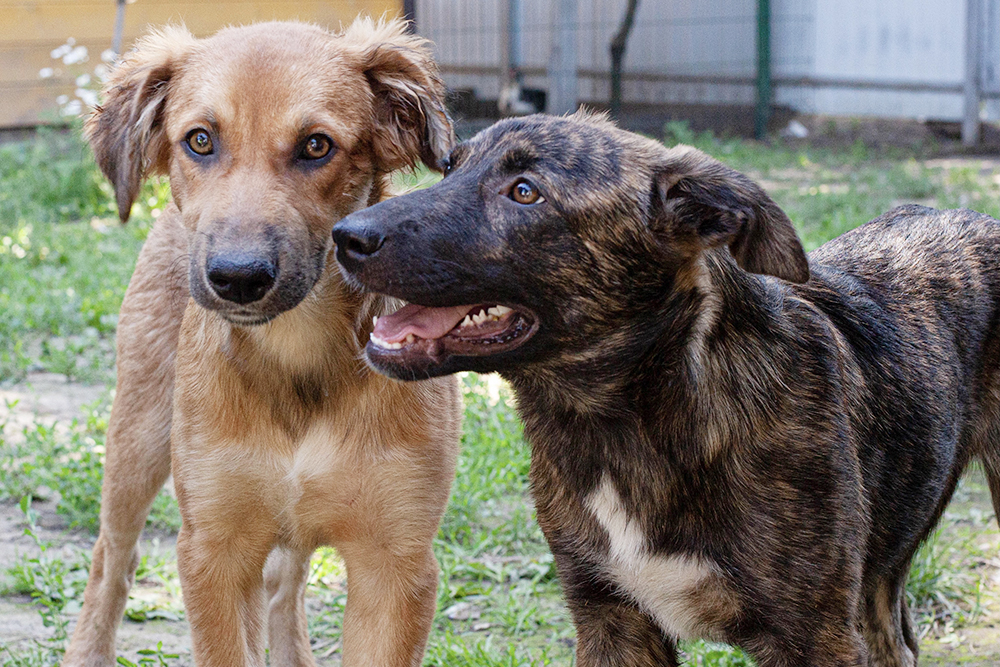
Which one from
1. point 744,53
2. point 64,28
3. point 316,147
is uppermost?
point 64,28

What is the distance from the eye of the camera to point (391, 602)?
3.02 m

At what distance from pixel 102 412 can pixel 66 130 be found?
26.4ft

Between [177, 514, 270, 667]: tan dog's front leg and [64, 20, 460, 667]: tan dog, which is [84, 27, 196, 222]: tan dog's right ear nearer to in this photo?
[64, 20, 460, 667]: tan dog

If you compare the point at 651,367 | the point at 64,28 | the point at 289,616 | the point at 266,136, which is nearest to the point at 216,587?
the point at 289,616

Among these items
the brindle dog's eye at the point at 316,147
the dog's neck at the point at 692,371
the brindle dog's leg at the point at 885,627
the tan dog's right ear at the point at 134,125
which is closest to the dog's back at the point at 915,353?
the brindle dog's leg at the point at 885,627

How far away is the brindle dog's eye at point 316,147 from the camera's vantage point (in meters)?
3.00

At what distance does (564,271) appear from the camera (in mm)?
2627

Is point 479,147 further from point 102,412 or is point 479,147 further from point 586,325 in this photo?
point 102,412

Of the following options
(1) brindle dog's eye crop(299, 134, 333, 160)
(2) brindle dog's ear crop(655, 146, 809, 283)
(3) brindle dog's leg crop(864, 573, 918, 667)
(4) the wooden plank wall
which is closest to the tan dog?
(1) brindle dog's eye crop(299, 134, 333, 160)

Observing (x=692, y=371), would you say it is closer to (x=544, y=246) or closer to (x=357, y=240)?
(x=544, y=246)

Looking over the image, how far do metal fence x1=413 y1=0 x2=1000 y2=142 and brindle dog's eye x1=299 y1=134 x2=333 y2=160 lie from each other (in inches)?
345

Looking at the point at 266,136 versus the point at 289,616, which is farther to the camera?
the point at 289,616

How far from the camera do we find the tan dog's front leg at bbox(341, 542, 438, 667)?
119 inches

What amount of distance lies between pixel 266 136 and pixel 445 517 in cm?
201
